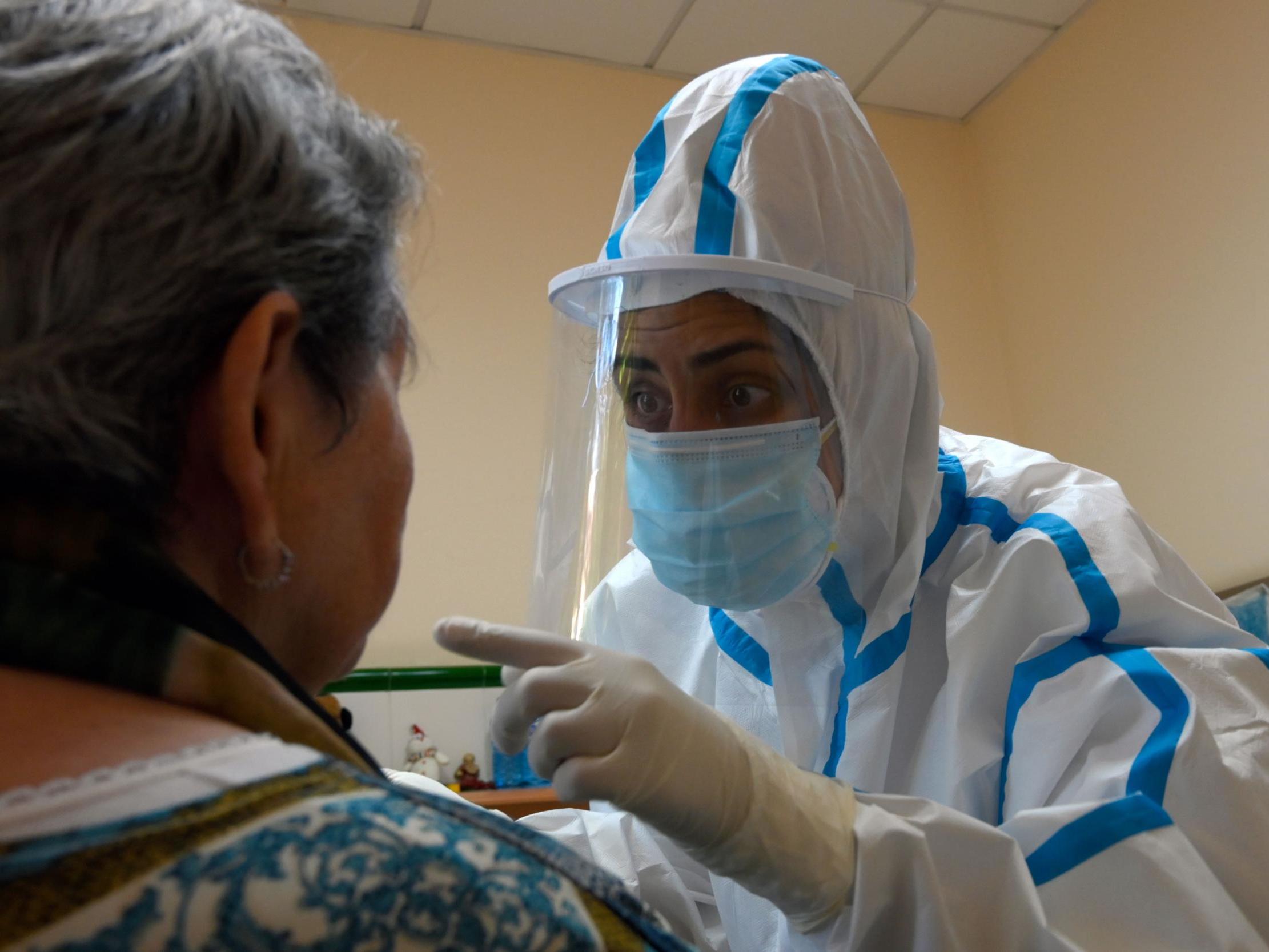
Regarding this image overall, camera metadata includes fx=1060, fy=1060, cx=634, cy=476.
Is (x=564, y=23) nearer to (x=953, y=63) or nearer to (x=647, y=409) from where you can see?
(x=953, y=63)

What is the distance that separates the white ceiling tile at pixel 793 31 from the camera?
2947 mm

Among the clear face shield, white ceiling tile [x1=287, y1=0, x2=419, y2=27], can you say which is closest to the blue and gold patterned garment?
the clear face shield

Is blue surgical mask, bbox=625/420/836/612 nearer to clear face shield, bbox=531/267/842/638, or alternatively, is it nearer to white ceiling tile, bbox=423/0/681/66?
clear face shield, bbox=531/267/842/638

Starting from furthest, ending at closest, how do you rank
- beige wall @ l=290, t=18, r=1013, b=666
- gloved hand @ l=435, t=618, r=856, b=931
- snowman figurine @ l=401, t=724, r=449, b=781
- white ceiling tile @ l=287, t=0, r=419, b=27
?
white ceiling tile @ l=287, t=0, r=419, b=27
beige wall @ l=290, t=18, r=1013, b=666
snowman figurine @ l=401, t=724, r=449, b=781
gloved hand @ l=435, t=618, r=856, b=931

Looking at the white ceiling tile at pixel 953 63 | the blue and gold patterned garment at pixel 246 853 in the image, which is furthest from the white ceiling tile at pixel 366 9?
the blue and gold patterned garment at pixel 246 853

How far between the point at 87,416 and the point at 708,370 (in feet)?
2.68

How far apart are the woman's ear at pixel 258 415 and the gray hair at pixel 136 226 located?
13 mm

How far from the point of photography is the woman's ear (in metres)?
0.56

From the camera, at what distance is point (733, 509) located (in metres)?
1.23

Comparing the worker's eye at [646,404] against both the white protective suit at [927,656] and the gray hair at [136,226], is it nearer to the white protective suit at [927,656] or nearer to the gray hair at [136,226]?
the white protective suit at [927,656]

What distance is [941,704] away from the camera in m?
1.19

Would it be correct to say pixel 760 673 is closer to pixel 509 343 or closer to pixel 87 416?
pixel 87 416

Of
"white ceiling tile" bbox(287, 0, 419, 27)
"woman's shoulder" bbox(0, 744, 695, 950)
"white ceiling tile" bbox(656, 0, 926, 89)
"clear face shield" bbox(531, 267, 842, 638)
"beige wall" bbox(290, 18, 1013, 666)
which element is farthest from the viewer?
"white ceiling tile" bbox(656, 0, 926, 89)

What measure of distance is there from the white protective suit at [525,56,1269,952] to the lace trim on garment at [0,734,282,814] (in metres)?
0.64
